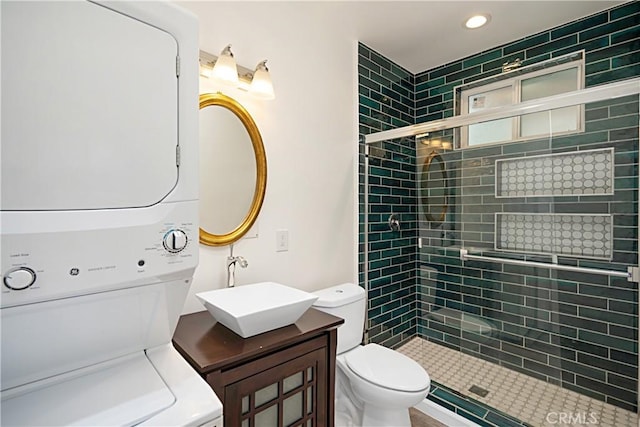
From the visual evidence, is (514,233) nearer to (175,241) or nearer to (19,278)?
(175,241)

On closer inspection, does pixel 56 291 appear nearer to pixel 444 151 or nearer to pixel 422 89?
pixel 444 151

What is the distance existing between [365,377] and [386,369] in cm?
14

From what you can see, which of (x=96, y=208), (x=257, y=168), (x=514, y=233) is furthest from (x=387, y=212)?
(x=96, y=208)

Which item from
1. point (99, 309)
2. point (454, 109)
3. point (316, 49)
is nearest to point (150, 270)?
point (99, 309)

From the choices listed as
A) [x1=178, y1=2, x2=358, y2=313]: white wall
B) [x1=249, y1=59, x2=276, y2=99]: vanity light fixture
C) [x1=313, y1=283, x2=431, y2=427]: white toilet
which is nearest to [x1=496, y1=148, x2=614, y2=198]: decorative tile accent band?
[x1=178, y1=2, x2=358, y2=313]: white wall

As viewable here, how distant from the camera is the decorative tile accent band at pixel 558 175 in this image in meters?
1.81

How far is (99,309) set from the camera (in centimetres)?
74

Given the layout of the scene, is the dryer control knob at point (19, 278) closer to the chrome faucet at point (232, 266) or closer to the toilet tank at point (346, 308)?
the chrome faucet at point (232, 266)

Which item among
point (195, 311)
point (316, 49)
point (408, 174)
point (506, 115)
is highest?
point (316, 49)

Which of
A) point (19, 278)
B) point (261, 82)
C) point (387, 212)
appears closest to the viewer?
point (19, 278)

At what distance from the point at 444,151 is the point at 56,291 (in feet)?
7.33

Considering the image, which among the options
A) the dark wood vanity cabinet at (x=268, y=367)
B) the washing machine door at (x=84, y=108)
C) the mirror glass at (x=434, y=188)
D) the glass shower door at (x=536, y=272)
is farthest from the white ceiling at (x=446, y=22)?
the dark wood vanity cabinet at (x=268, y=367)

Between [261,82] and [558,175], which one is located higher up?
[261,82]

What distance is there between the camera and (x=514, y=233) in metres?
2.19
